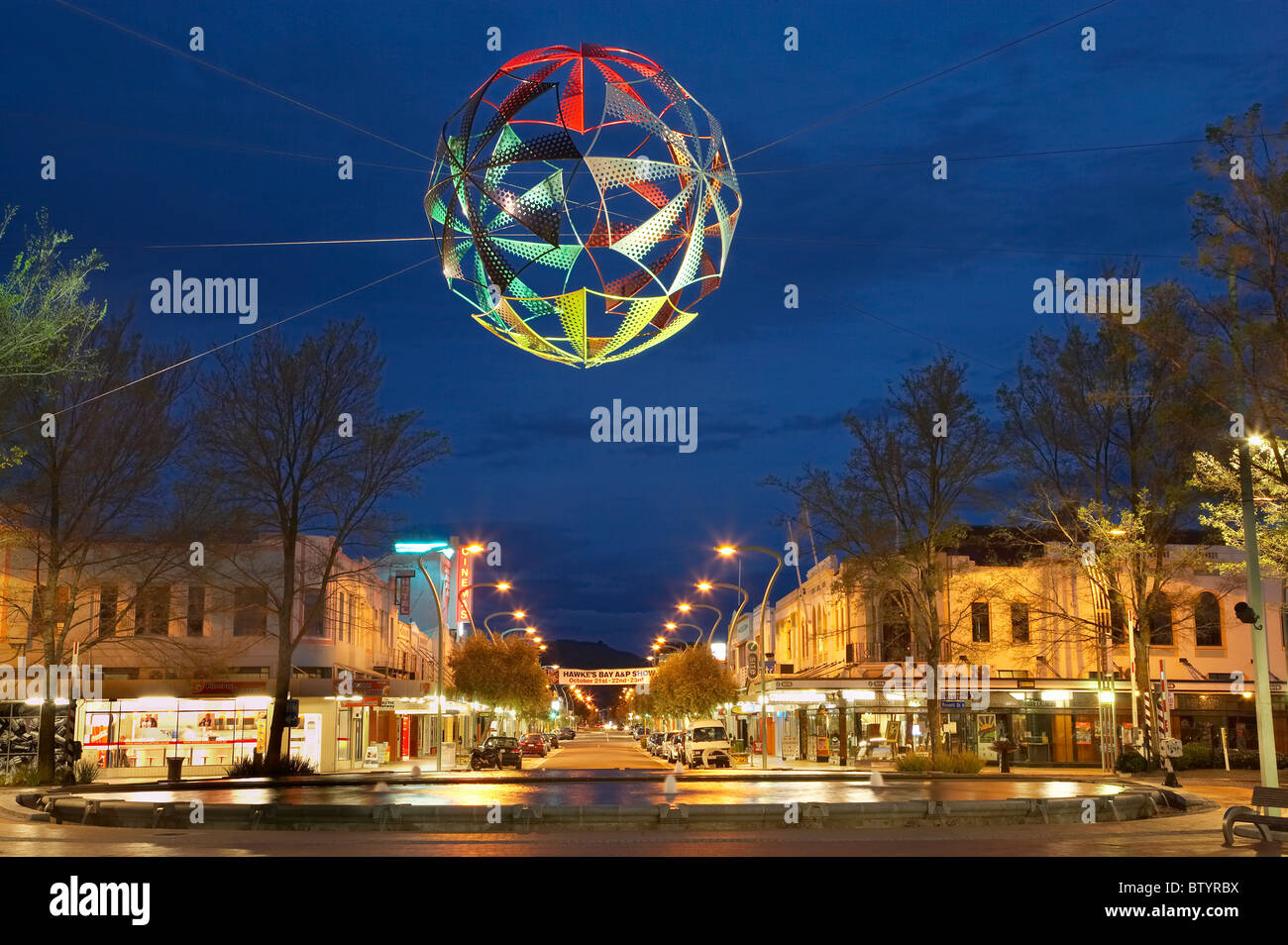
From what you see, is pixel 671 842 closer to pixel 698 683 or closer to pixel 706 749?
pixel 706 749

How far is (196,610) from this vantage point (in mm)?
52969

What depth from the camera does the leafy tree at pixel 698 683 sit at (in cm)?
8306

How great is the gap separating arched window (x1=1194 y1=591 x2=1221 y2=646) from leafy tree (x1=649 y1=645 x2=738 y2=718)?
106 feet

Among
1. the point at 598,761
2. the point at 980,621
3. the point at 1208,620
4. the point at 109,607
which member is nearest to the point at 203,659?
the point at 109,607

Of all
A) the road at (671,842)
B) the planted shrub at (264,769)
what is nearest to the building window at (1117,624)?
the road at (671,842)

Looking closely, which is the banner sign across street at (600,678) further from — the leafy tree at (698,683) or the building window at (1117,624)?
the building window at (1117,624)

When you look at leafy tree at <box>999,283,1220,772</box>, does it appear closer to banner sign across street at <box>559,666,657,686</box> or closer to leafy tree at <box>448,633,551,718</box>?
leafy tree at <box>448,633,551,718</box>

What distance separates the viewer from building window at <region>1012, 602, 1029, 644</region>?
58344 millimetres

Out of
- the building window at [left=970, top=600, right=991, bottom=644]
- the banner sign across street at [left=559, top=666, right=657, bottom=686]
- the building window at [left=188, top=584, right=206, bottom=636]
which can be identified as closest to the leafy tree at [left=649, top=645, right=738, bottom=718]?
the building window at [left=970, top=600, right=991, bottom=644]

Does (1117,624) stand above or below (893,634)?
above

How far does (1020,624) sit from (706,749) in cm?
1619

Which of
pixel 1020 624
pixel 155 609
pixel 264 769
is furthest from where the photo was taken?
pixel 1020 624

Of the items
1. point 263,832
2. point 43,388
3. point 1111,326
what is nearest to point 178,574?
point 43,388
